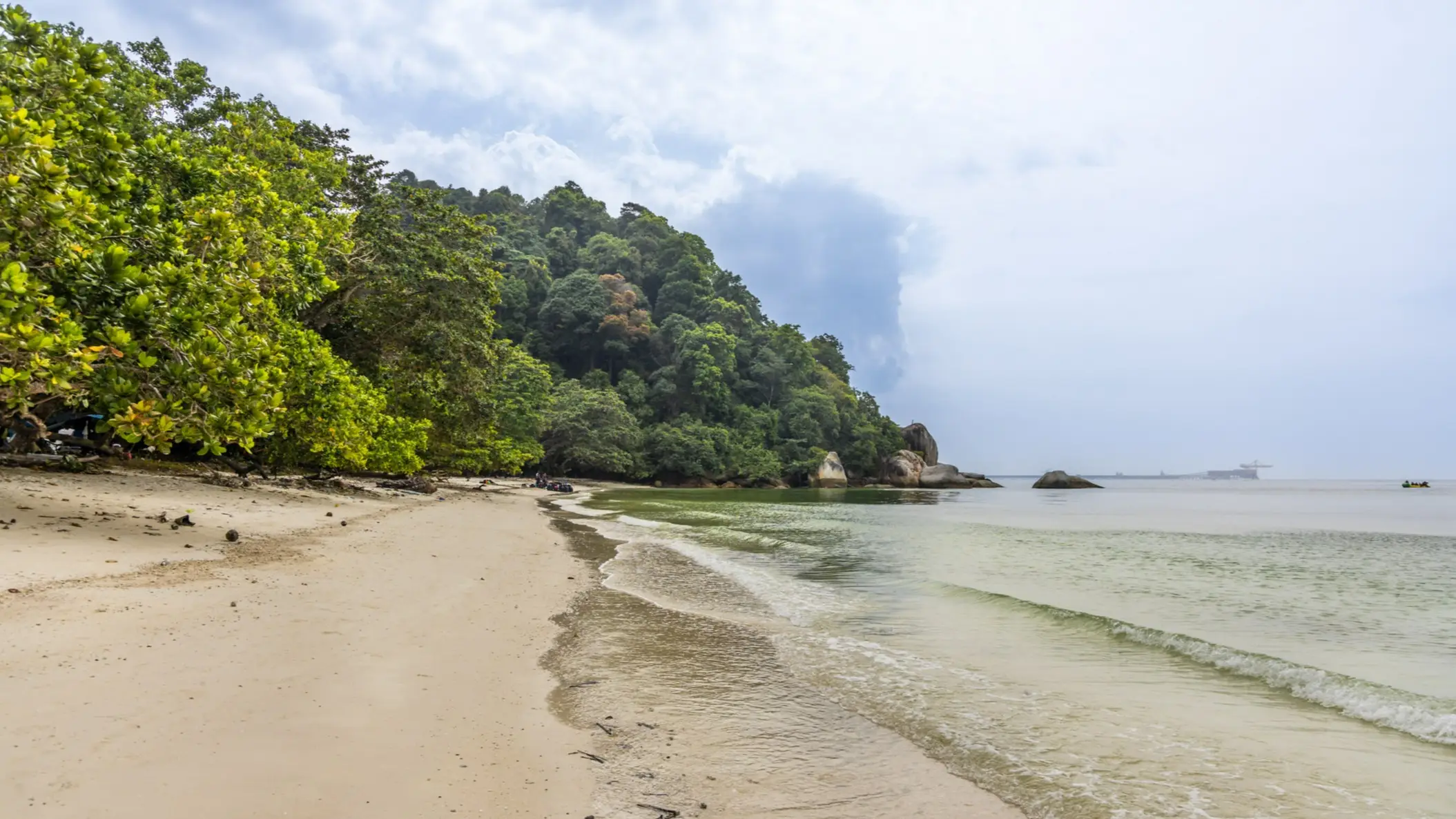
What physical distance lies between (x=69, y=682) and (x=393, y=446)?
2078cm

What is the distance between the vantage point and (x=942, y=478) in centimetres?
8719

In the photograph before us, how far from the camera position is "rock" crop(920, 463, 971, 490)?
85.8m

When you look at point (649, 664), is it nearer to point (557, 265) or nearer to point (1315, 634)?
point (1315, 634)

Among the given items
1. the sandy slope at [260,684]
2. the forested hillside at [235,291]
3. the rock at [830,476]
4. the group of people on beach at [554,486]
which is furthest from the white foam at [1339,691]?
the rock at [830,476]

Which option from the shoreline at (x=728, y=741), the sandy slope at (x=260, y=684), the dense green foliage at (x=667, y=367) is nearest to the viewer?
the sandy slope at (x=260, y=684)

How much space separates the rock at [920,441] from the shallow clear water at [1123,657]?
70.9m

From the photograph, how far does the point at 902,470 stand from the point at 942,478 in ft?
20.7

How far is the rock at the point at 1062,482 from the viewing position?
311 feet

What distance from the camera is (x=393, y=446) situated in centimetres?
2366

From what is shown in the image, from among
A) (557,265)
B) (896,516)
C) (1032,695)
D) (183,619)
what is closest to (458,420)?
(896,516)

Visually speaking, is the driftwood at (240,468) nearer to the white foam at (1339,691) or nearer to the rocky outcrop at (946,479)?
the white foam at (1339,691)

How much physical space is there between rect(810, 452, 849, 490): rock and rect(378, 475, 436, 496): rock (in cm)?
5188

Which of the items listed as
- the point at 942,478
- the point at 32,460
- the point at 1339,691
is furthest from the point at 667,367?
the point at 1339,691

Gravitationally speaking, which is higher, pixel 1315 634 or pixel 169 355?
pixel 169 355
